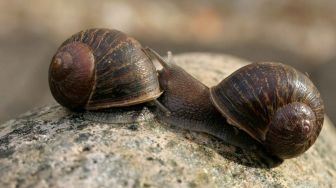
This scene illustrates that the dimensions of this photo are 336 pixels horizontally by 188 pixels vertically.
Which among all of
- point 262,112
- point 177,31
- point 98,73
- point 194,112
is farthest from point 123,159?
point 177,31

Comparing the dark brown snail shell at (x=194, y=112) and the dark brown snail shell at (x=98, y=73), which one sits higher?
the dark brown snail shell at (x=98, y=73)

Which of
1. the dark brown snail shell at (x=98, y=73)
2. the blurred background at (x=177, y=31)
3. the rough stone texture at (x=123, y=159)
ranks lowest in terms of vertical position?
the blurred background at (x=177, y=31)

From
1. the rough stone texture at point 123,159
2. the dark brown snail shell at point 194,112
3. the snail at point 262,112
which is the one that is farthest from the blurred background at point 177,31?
the snail at point 262,112

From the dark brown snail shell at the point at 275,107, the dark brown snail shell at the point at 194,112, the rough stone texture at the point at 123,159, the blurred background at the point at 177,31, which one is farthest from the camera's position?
the blurred background at the point at 177,31

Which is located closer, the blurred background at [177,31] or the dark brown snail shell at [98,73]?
the dark brown snail shell at [98,73]

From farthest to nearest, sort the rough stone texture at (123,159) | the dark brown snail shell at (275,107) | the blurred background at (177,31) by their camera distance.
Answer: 1. the blurred background at (177,31)
2. the dark brown snail shell at (275,107)
3. the rough stone texture at (123,159)

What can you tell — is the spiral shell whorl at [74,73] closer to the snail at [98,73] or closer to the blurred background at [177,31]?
the snail at [98,73]

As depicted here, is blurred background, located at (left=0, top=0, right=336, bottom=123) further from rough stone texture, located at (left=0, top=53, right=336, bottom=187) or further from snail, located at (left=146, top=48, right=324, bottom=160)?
snail, located at (left=146, top=48, right=324, bottom=160)
